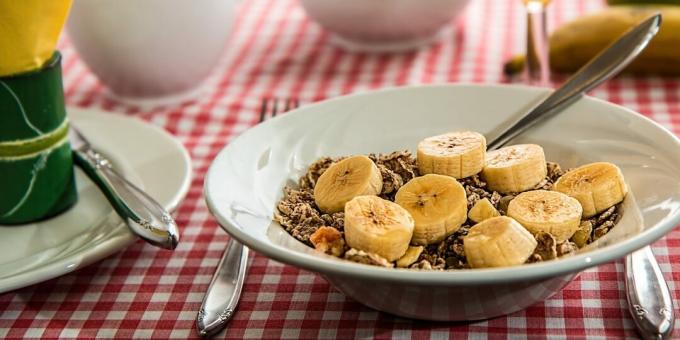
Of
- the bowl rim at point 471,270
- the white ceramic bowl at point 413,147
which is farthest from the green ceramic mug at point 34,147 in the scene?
the bowl rim at point 471,270

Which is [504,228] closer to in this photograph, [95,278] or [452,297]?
[452,297]

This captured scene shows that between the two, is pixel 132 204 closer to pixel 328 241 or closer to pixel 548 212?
pixel 328 241

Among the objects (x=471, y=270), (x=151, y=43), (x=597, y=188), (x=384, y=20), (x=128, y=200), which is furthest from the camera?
(x=384, y=20)

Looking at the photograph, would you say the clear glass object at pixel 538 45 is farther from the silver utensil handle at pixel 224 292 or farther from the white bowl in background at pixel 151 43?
the silver utensil handle at pixel 224 292

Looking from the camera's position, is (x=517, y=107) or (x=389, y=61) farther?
(x=389, y=61)

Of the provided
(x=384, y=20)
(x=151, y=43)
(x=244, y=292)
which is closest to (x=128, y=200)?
(x=244, y=292)

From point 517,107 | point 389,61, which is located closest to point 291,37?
point 389,61
